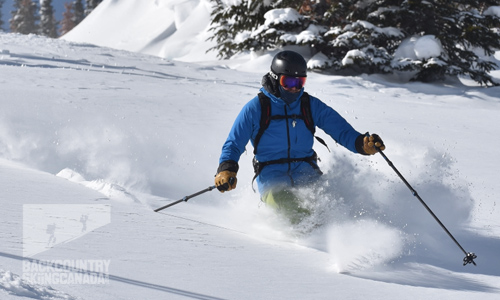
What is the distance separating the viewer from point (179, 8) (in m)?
46.5

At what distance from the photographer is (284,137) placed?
5285 millimetres

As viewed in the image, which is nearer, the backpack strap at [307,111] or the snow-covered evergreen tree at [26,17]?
the backpack strap at [307,111]

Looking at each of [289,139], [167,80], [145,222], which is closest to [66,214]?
[145,222]

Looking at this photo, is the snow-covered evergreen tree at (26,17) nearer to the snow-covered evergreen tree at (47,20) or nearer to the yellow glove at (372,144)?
the snow-covered evergreen tree at (47,20)

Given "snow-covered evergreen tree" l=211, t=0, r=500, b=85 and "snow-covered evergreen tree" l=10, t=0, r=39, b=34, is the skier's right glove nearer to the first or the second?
"snow-covered evergreen tree" l=211, t=0, r=500, b=85

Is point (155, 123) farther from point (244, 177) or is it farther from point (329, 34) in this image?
point (329, 34)

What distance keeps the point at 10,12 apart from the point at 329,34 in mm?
71453

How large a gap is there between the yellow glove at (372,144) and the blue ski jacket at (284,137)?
160 millimetres

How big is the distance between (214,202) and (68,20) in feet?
240

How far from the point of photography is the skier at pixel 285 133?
16.7 feet

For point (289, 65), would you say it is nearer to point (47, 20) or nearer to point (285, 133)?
point (285, 133)

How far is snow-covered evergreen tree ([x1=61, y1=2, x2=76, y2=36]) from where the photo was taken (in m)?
72.5

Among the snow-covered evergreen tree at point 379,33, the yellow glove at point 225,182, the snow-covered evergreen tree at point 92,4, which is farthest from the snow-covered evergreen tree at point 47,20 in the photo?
the yellow glove at point 225,182

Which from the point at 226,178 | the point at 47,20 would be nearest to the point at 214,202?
the point at 226,178
